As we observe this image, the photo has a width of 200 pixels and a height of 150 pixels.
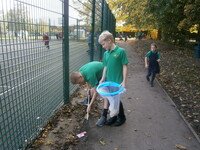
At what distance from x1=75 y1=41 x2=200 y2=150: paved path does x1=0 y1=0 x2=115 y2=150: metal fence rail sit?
0.95m

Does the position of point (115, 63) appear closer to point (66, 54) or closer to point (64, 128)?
point (66, 54)

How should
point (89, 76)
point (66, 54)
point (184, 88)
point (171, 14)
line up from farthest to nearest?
point (171, 14), point (184, 88), point (66, 54), point (89, 76)

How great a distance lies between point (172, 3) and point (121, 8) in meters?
20.0

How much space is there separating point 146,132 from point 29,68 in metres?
2.42

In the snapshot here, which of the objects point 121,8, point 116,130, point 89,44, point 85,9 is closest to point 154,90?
point 89,44

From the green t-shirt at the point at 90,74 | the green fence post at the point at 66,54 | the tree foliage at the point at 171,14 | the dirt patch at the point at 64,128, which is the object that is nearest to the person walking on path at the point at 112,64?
the green t-shirt at the point at 90,74

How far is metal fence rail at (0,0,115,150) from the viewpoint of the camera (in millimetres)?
3523

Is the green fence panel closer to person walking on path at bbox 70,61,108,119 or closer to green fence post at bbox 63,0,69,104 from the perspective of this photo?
green fence post at bbox 63,0,69,104

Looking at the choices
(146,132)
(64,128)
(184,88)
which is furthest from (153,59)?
(64,128)

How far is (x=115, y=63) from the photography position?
5355 millimetres

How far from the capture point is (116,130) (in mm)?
5426

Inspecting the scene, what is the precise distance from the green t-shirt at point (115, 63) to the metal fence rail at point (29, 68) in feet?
3.43

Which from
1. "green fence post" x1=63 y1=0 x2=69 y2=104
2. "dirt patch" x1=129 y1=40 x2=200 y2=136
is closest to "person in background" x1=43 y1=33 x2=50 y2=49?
"green fence post" x1=63 y1=0 x2=69 y2=104

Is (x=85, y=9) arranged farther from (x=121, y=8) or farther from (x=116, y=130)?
(x=121, y=8)
